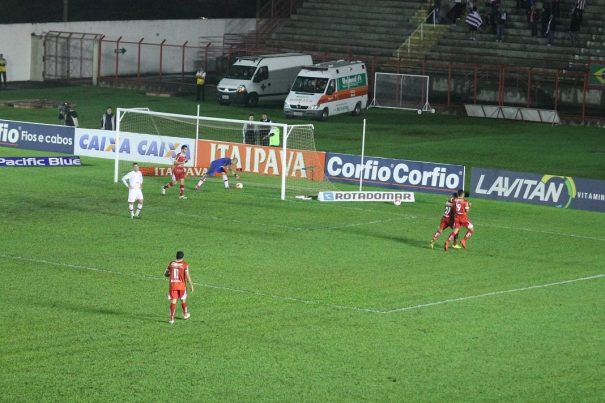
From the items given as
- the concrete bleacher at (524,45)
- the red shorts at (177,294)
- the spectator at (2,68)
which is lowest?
the red shorts at (177,294)

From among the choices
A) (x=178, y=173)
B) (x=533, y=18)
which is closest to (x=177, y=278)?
(x=178, y=173)

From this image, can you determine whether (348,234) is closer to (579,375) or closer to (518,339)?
(518,339)

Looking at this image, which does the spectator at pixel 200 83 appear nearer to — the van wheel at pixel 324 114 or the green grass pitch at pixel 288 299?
the van wheel at pixel 324 114

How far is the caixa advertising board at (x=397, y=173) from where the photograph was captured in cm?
4725

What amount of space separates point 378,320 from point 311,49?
5631 cm

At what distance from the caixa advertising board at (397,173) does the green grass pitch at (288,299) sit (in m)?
0.86

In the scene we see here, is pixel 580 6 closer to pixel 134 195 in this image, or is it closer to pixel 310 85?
pixel 310 85

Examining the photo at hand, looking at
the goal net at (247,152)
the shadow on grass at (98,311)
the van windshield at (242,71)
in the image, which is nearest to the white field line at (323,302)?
the shadow on grass at (98,311)

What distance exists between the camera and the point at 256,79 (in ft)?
242

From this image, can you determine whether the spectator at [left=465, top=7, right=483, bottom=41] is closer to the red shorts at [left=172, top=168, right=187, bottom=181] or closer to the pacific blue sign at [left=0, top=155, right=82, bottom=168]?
the pacific blue sign at [left=0, top=155, right=82, bottom=168]

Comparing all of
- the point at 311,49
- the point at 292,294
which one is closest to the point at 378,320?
the point at 292,294

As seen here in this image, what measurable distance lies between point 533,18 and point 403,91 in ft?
29.5

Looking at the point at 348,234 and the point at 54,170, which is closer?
the point at 348,234

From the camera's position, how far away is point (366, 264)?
1330 inches
